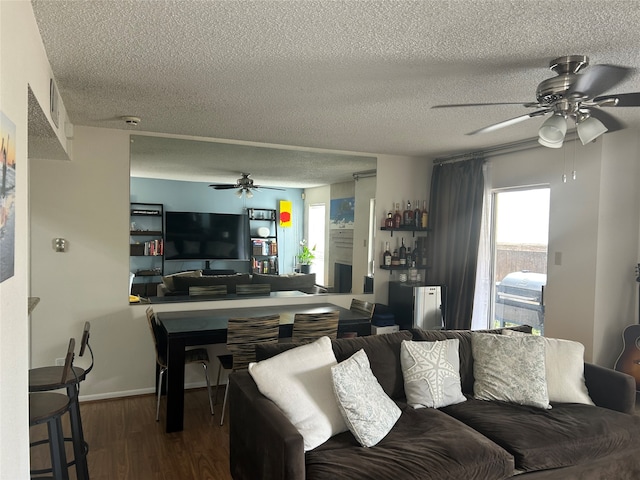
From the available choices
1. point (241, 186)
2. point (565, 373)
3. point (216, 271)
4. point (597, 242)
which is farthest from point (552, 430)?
point (241, 186)

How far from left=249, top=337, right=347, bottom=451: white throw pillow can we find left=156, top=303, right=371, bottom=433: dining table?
3.91 feet

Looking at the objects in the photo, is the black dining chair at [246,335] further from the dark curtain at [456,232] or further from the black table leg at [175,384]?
the dark curtain at [456,232]

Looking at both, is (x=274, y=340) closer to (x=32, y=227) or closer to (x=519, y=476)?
(x=519, y=476)

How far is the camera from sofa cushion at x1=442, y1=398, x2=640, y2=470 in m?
2.29

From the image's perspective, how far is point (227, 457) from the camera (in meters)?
3.00

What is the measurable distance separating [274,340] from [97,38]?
2.32 meters

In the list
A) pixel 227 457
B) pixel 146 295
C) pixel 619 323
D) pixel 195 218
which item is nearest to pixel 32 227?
pixel 146 295

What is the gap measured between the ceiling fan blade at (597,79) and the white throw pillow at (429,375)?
5.27 feet

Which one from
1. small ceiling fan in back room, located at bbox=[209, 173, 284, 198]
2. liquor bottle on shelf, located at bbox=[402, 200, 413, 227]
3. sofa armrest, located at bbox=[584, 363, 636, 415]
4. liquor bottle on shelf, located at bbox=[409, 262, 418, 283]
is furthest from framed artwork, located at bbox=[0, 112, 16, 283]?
liquor bottle on shelf, located at bbox=[409, 262, 418, 283]

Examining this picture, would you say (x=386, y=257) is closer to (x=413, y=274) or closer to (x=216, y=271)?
(x=413, y=274)

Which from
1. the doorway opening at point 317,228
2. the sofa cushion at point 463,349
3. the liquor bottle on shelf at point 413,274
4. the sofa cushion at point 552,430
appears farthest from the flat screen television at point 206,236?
the sofa cushion at point 552,430

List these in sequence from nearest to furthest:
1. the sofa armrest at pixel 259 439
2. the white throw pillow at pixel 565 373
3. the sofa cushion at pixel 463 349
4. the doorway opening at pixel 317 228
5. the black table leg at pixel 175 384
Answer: the sofa armrest at pixel 259 439, the white throw pillow at pixel 565 373, the sofa cushion at pixel 463 349, the black table leg at pixel 175 384, the doorway opening at pixel 317 228

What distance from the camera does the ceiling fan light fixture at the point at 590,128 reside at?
230 cm

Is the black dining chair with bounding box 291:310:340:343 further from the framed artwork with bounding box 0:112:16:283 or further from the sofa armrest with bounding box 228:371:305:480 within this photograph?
the framed artwork with bounding box 0:112:16:283
